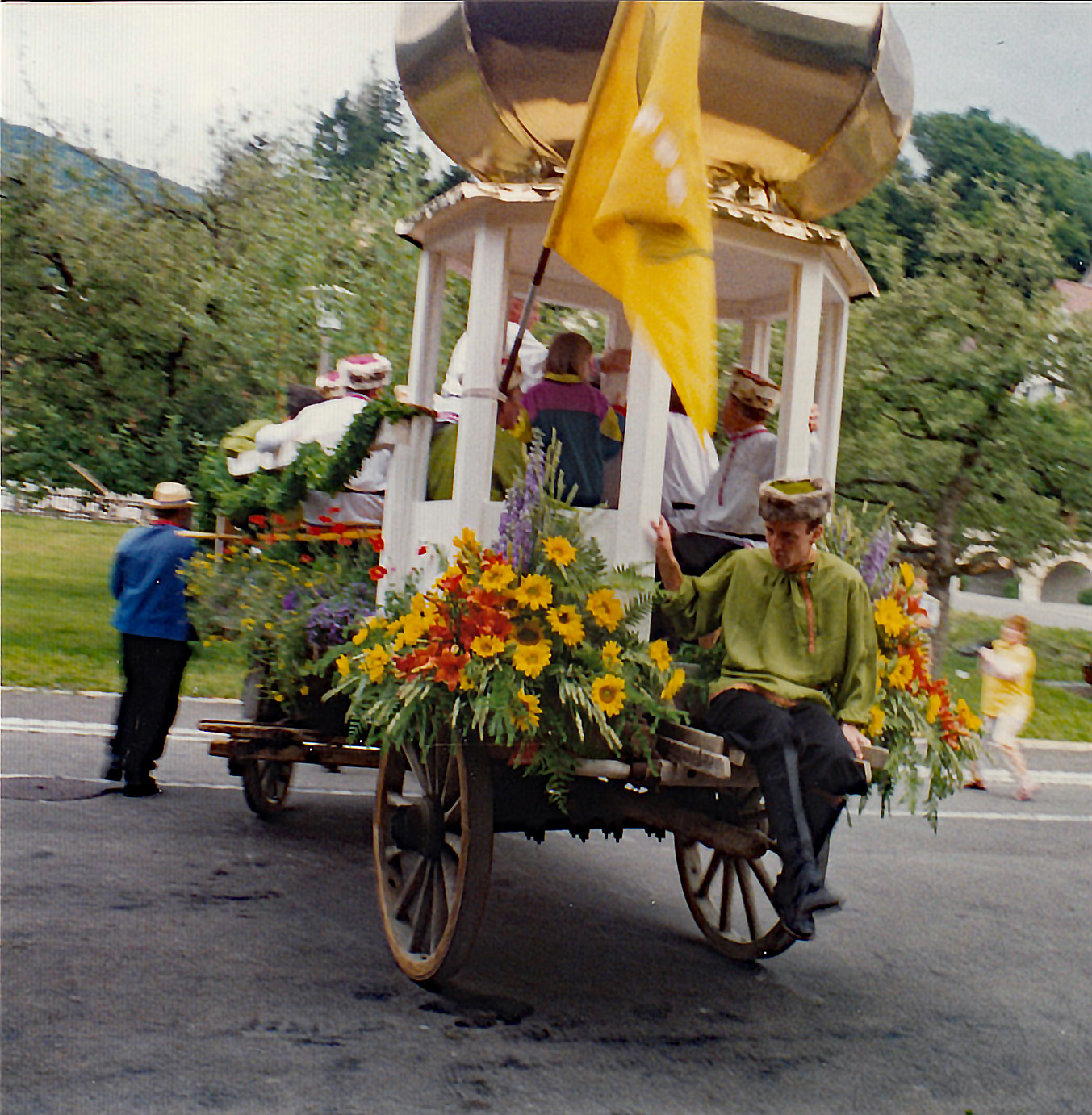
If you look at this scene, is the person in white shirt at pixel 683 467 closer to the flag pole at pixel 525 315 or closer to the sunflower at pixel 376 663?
the flag pole at pixel 525 315

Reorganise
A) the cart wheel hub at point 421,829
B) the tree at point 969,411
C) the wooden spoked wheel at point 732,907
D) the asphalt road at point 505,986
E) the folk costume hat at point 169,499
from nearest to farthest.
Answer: the asphalt road at point 505,986
the cart wheel hub at point 421,829
the wooden spoked wheel at point 732,907
the folk costume hat at point 169,499
the tree at point 969,411

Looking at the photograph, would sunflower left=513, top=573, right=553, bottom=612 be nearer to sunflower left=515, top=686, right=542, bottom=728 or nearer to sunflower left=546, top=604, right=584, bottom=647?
sunflower left=546, top=604, right=584, bottom=647

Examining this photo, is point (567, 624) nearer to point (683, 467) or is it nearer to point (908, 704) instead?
point (908, 704)

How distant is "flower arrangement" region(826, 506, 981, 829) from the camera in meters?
4.47

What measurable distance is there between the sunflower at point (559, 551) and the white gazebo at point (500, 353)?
0.30 metres

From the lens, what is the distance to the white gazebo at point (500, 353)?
14.8 ft

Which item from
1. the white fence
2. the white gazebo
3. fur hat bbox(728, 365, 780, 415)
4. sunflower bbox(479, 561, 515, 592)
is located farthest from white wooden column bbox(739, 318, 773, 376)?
the white fence

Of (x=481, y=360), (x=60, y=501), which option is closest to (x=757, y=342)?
(x=481, y=360)

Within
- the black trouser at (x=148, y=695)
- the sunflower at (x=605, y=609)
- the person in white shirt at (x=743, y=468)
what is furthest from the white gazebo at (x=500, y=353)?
the black trouser at (x=148, y=695)

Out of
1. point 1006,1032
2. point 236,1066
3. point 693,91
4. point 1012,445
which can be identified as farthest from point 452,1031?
point 1012,445

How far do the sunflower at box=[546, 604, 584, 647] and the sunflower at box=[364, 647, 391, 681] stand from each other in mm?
583

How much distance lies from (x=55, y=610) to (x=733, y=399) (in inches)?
550

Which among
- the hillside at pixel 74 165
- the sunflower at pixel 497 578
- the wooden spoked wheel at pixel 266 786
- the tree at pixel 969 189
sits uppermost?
the tree at pixel 969 189

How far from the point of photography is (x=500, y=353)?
4.87 m
